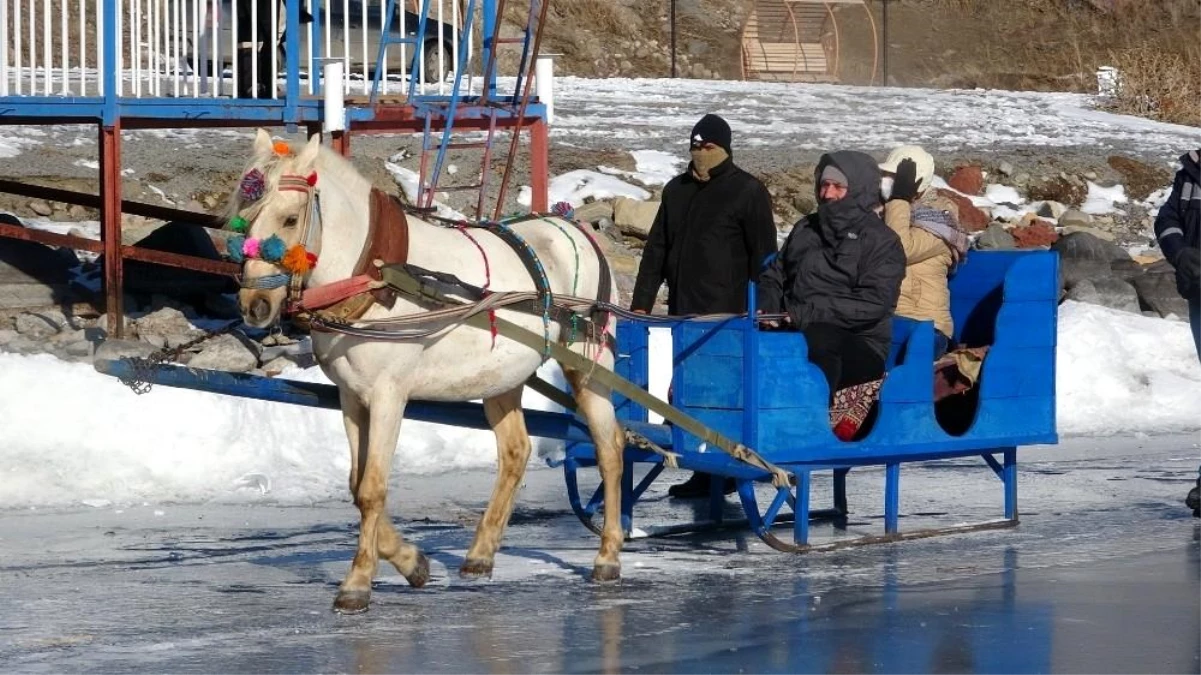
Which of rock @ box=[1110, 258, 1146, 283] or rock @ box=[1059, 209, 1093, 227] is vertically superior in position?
rock @ box=[1059, 209, 1093, 227]

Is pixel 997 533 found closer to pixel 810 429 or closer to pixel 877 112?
pixel 810 429

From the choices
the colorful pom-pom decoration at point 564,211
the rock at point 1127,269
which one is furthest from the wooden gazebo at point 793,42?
the colorful pom-pom decoration at point 564,211

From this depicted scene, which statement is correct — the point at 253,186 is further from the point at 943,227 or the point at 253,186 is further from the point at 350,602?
the point at 943,227

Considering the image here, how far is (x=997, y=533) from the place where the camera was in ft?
29.0

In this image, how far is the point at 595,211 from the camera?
715 inches

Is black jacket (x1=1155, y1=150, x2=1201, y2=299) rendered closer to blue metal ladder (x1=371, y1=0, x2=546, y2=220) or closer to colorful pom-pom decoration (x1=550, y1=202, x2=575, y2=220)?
colorful pom-pom decoration (x1=550, y1=202, x2=575, y2=220)

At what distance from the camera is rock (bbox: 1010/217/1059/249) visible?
18.9m

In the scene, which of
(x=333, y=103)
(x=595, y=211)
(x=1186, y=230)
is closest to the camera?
(x=1186, y=230)

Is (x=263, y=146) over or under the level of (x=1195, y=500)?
over

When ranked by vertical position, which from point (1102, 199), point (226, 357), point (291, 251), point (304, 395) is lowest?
point (226, 357)

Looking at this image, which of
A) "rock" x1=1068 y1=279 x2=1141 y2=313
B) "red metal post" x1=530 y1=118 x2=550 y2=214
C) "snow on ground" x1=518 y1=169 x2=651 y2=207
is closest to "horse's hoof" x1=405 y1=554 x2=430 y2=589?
"red metal post" x1=530 y1=118 x2=550 y2=214

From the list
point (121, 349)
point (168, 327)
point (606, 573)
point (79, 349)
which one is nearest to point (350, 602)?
point (606, 573)

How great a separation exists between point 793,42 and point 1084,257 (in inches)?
806

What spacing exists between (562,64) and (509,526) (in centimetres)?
2730
